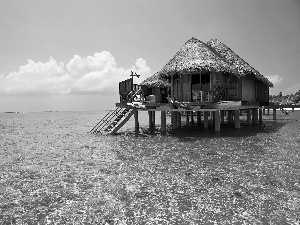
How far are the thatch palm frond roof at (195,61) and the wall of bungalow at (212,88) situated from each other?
2.45 feet

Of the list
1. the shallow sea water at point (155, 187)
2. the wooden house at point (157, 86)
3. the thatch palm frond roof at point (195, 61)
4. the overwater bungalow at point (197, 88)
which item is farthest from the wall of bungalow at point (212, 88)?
the shallow sea water at point (155, 187)

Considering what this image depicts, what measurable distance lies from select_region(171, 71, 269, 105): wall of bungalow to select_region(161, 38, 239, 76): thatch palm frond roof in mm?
746

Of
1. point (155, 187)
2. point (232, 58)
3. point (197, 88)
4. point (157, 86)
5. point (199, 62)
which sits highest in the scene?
point (232, 58)

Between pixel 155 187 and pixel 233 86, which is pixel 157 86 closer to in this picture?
pixel 233 86

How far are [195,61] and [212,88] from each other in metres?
2.24

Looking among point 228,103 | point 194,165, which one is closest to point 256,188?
point 194,165

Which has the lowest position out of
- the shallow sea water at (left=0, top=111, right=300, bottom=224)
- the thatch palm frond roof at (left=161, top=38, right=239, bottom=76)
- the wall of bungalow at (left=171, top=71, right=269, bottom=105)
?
the shallow sea water at (left=0, top=111, right=300, bottom=224)

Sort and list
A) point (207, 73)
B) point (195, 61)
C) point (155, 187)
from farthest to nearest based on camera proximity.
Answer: point (207, 73), point (195, 61), point (155, 187)

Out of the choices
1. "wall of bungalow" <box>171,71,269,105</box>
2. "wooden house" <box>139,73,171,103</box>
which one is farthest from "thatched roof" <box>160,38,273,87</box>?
"wooden house" <box>139,73,171,103</box>

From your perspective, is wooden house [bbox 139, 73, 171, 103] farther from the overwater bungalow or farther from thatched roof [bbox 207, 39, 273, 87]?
thatched roof [bbox 207, 39, 273, 87]

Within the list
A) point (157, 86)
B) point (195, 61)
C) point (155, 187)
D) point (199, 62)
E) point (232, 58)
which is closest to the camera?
point (155, 187)

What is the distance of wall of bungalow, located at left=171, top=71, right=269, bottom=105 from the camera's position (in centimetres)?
1852

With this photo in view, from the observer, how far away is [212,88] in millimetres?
18406

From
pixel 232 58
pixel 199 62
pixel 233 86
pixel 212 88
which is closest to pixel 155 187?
pixel 212 88
